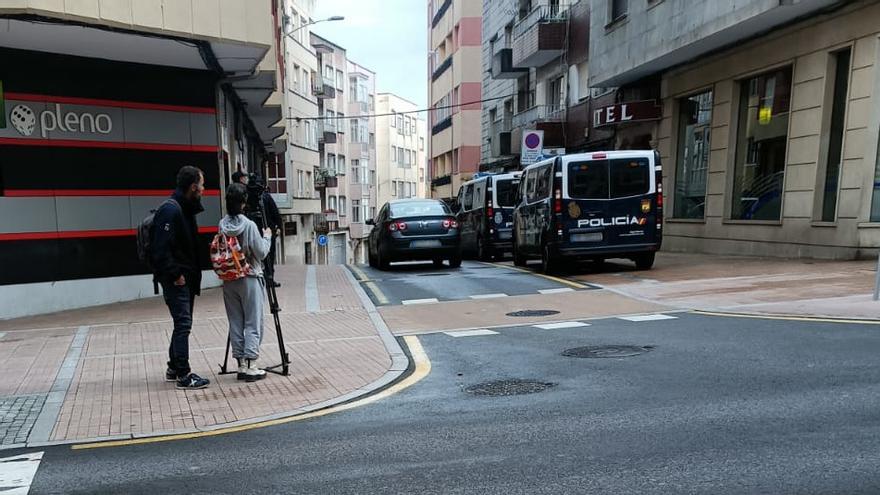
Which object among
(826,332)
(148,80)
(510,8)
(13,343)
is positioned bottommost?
(13,343)

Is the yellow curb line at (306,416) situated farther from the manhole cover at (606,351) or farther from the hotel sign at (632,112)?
the hotel sign at (632,112)

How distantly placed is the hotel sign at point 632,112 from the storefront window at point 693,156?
87 cm

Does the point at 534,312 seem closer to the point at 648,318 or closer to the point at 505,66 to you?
the point at 648,318

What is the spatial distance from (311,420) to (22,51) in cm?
875

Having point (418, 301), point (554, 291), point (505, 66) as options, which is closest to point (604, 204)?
point (554, 291)

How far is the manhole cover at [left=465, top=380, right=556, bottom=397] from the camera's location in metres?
5.26

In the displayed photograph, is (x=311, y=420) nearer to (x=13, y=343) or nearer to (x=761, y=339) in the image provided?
(x=761, y=339)

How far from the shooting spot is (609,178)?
12164 millimetres

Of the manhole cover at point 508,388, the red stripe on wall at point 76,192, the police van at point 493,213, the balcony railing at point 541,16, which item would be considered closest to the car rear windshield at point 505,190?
the police van at point 493,213

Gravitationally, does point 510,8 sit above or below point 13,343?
above

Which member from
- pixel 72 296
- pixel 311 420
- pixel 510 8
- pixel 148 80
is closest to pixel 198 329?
pixel 72 296

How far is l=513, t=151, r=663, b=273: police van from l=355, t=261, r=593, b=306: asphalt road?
973mm

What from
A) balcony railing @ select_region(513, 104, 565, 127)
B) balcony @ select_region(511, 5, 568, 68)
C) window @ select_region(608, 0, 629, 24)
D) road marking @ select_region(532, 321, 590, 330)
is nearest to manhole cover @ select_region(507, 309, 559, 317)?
road marking @ select_region(532, 321, 590, 330)

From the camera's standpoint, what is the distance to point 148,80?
11.4 metres
